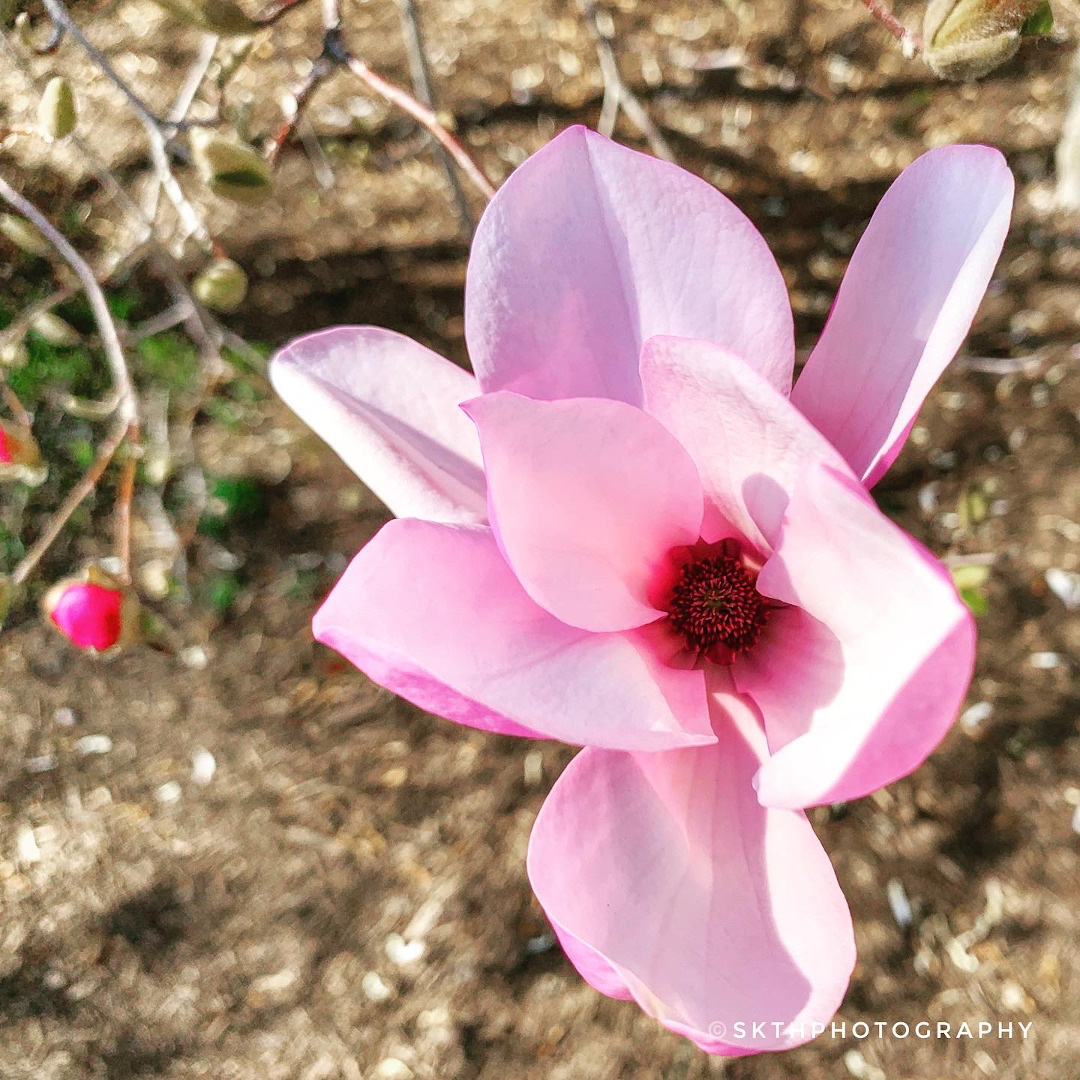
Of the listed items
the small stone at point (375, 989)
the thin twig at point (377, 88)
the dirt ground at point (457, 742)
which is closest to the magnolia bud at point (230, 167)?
the thin twig at point (377, 88)

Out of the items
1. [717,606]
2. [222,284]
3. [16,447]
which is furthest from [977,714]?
[16,447]

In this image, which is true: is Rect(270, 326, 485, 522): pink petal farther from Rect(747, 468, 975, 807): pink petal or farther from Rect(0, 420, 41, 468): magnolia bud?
Rect(0, 420, 41, 468): magnolia bud

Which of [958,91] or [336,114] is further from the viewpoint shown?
[336,114]

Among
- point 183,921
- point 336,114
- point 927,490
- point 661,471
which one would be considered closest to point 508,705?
point 661,471

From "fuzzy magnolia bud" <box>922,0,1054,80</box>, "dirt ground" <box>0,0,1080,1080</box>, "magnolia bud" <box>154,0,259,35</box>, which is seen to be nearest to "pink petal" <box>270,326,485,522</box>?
"magnolia bud" <box>154,0,259,35</box>

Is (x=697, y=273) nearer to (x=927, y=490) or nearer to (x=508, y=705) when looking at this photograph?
(x=508, y=705)

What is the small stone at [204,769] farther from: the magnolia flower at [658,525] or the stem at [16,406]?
the magnolia flower at [658,525]

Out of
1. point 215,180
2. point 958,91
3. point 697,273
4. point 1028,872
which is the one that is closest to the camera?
point 697,273
